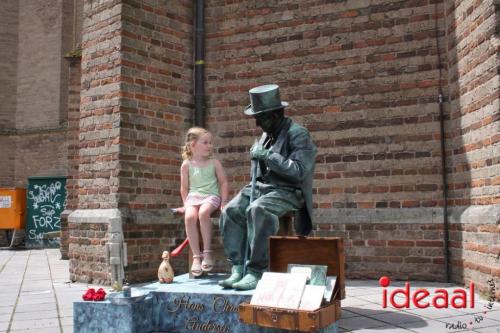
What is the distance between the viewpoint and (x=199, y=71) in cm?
779

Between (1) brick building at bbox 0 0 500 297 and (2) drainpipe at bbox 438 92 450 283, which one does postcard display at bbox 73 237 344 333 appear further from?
(2) drainpipe at bbox 438 92 450 283

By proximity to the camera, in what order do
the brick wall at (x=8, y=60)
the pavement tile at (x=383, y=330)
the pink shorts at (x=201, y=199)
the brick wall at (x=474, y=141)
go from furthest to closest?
the brick wall at (x=8, y=60) → the brick wall at (x=474, y=141) → the pink shorts at (x=201, y=199) → the pavement tile at (x=383, y=330)

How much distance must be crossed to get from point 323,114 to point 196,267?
A: 128 inches

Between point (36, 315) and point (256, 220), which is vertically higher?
point (256, 220)

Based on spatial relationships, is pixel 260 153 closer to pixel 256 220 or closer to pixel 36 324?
pixel 256 220

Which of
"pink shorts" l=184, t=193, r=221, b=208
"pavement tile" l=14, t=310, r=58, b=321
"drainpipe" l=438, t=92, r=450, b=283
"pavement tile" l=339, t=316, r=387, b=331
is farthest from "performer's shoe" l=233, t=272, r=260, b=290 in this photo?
"drainpipe" l=438, t=92, r=450, b=283

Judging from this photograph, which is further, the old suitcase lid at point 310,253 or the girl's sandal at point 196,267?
the girl's sandal at point 196,267

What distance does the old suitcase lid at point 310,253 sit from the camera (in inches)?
145

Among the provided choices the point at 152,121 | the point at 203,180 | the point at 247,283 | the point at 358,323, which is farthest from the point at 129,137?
the point at 358,323

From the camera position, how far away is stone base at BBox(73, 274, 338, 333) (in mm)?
3889

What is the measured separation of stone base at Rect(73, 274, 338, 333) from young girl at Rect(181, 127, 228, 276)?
2.13 feet

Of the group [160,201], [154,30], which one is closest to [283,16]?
[154,30]

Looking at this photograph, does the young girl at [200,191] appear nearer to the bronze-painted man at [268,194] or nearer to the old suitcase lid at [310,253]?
the bronze-painted man at [268,194]

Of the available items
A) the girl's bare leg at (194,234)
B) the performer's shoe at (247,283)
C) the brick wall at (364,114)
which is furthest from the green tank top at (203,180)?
the brick wall at (364,114)
